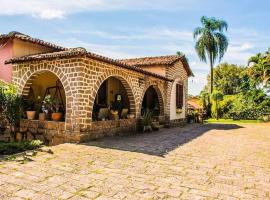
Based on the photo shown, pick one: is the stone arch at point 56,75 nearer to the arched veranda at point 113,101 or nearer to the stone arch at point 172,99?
the arched veranda at point 113,101

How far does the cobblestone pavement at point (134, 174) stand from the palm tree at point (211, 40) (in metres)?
22.2

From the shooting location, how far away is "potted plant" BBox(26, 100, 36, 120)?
9.37 meters

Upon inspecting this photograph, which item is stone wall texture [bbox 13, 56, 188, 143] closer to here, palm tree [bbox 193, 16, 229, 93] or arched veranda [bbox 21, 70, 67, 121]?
arched veranda [bbox 21, 70, 67, 121]

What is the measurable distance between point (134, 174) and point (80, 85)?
404 cm

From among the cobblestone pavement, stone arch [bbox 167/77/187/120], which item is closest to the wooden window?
stone arch [bbox 167/77/187/120]

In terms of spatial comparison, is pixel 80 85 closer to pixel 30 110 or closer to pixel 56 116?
pixel 56 116

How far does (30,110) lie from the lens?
9.83 m

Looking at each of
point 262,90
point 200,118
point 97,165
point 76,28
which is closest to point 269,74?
point 262,90

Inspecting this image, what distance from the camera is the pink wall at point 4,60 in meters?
10.4

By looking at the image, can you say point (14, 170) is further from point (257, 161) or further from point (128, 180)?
point (257, 161)

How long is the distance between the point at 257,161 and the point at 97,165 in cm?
393

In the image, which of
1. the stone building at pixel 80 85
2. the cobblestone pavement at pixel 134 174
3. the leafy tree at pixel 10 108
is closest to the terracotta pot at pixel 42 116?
the stone building at pixel 80 85

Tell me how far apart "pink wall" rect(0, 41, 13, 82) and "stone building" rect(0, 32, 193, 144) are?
4 centimetres

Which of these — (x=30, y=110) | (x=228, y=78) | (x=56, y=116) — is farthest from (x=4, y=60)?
(x=228, y=78)
